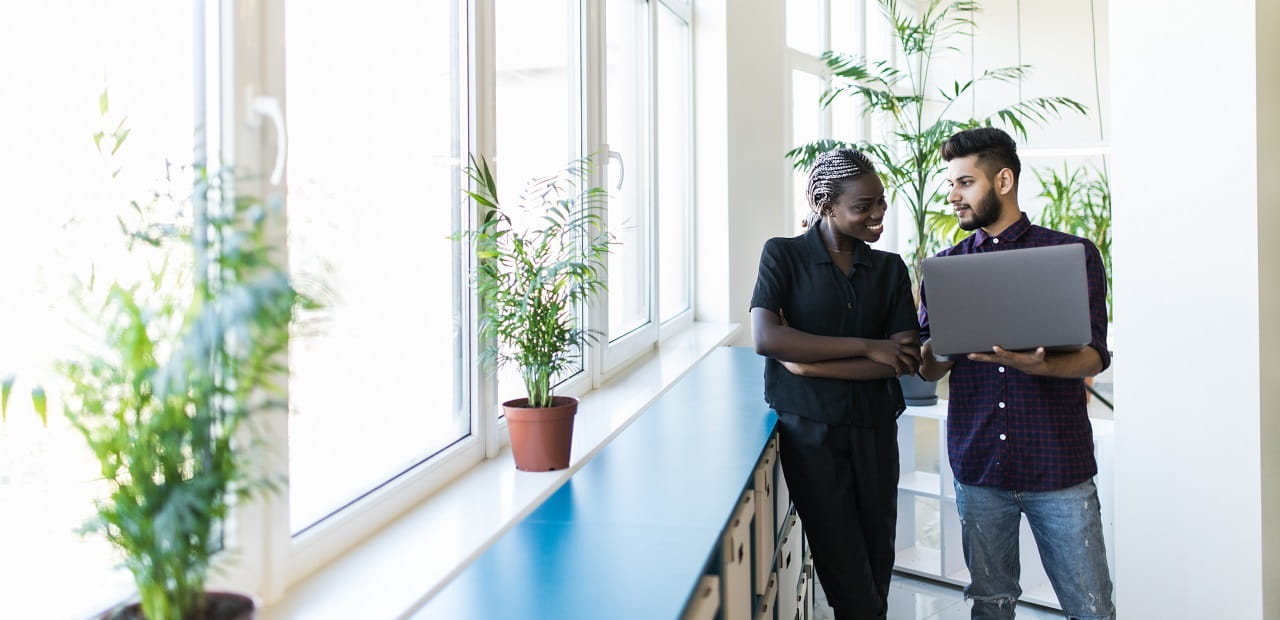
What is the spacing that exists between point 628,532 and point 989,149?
132cm

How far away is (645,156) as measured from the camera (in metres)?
4.53

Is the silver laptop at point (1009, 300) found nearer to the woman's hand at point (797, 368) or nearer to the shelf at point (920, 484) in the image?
the woman's hand at point (797, 368)

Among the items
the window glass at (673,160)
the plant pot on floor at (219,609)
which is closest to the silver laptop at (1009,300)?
the plant pot on floor at (219,609)

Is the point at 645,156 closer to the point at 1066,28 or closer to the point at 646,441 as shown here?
the point at 646,441

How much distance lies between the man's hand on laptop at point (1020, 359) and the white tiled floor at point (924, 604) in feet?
4.77

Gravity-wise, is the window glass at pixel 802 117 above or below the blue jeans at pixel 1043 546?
above

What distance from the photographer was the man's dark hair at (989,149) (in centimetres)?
245

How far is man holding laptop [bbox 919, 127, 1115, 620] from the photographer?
2307mm

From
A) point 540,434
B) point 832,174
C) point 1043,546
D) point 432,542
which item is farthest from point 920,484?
point 432,542

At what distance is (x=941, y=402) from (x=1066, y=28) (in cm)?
437

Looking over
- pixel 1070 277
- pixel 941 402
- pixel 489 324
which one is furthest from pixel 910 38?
pixel 489 324

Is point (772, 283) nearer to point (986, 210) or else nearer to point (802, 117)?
point (986, 210)

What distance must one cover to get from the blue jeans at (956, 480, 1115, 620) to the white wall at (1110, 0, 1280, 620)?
46cm

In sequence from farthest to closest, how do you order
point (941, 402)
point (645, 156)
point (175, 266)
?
1. point (645, 156)
2. point (941, 402)
3. point (175, 266)
